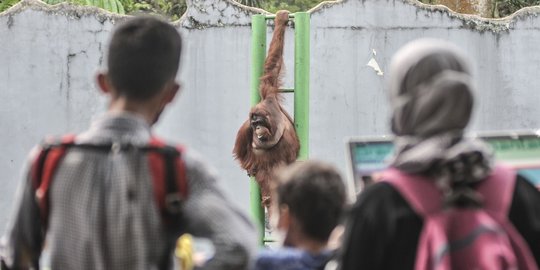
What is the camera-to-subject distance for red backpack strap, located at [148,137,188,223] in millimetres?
2850

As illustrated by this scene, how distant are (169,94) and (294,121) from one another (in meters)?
4.62

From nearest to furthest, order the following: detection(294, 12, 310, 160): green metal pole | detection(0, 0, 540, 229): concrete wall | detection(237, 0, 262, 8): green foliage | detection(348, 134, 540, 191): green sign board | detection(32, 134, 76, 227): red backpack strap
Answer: detection(32, 134, 76, 227): red backpack strap
detection(348, 134, 540, 191): green sign board
detection(294, 12, 310, 160): green metal pole
detection(0, 0, 540, 229): concrete wall
detection(237, 0, 262, 8): green foliage

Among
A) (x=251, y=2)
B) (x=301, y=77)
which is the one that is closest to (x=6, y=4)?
(x=251, y=2)

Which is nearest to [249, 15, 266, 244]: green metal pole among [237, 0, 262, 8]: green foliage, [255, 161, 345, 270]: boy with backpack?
[255, 161, 345, 270]: boy with backpack

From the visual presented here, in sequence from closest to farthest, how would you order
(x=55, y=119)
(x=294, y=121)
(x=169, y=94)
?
1. (x=169, y=94)
2. (x=294, y=121)
3. (x=55, y=119)

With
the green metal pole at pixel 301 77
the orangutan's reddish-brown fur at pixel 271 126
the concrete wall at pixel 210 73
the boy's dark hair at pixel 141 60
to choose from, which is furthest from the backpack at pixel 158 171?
the concrete wall at pixel 210 73

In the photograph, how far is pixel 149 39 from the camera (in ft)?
9.78

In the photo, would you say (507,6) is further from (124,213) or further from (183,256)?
(124,213)

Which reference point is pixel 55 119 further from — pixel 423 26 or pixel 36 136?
pixel 423 26

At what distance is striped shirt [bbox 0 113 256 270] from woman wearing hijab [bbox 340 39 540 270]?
0.28 meters

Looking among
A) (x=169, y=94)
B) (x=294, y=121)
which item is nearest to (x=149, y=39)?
(x=169, y=94)

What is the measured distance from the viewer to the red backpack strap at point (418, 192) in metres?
2.81

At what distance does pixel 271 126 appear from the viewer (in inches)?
305

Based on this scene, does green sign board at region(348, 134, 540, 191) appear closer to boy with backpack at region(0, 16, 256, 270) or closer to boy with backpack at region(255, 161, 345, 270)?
boy with backpack at region(255, 161, 345, 270)
